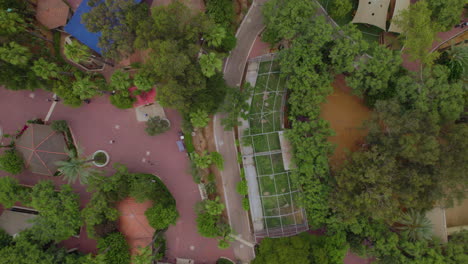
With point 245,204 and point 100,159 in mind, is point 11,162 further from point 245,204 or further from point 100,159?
point 245,204

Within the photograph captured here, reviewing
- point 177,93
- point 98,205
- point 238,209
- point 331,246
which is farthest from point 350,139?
point 98,205

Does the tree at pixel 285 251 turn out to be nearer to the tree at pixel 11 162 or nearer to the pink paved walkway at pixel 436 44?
the pink paved walkway at pixel 436 44

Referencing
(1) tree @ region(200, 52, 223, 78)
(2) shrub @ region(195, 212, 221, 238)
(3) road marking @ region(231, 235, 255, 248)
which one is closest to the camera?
(1) tree @ region(200, 52, 223, 78)

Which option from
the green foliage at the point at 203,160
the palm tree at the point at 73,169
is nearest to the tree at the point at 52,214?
the palm tree at the point at 73,169

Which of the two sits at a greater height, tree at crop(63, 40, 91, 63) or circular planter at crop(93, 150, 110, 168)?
tree at crop(63, 40, 91, 63)

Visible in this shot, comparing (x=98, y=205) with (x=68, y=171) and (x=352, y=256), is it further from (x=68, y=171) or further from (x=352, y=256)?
(x=352, y=256)

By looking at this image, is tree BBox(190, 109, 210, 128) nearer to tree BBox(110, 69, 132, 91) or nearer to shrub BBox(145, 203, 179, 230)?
tree BBox(110, 69, 132, 91)

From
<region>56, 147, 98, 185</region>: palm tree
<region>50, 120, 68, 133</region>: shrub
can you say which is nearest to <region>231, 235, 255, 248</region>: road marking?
<region>56, 147, 98, 185</region>: palm tree

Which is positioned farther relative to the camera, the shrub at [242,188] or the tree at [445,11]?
the shrub at [242,188]
